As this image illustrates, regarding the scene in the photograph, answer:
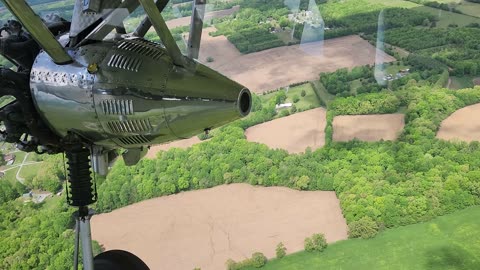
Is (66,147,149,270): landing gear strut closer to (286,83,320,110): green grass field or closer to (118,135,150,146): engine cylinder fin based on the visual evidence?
(118,135,150,146): engine cylinder fin

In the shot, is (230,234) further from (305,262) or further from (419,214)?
(419,214)

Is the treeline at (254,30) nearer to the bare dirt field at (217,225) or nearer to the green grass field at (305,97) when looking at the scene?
the green grass field at (305,97)

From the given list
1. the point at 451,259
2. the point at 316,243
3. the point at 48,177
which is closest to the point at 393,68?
the point at 451,259

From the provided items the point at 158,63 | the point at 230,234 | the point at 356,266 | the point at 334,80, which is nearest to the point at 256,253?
the point at 230,234

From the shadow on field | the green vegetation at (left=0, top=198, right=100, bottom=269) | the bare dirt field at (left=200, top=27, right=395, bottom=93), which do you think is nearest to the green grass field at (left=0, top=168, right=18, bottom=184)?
the green vegetation at (left=0, top=198, right=100, bottom=269)

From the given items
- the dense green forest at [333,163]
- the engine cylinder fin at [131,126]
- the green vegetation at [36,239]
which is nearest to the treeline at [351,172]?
the dense green forest at [333,163]
